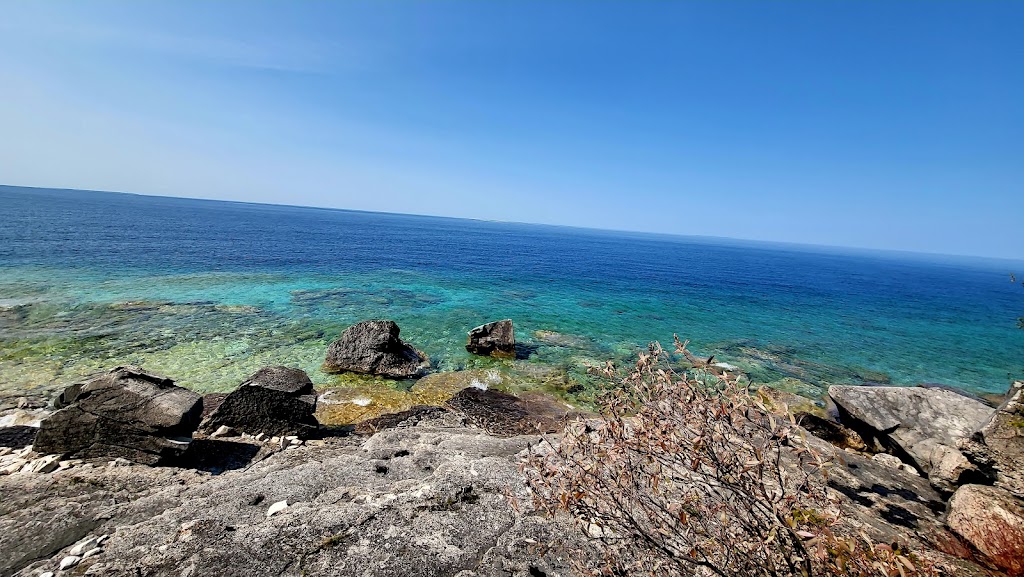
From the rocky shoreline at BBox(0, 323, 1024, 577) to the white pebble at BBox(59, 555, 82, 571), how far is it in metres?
0.02

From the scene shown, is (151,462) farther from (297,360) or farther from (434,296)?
(434,296)

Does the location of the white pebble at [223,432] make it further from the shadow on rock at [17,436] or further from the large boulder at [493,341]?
the large boulder at [493,341]

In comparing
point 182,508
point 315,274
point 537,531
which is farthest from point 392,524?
point 315,274

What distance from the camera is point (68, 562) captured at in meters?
6.09

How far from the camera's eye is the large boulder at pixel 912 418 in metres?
13.5

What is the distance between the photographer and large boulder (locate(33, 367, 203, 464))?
1008cm

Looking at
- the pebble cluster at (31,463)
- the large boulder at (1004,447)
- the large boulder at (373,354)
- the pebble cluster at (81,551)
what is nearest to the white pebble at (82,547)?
the pebble cluster at (81,551)

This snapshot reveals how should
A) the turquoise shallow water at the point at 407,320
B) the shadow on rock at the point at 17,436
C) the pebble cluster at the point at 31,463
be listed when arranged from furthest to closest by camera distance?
1. the turquoise shallow water at the point at 407,320
2. the shadow on rock at the point at 17,436
3. the pebble cluster at the point at 31,463

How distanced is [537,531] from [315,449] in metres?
7.49

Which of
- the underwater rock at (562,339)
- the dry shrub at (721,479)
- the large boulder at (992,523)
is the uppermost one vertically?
the dry shrub at (721,479)

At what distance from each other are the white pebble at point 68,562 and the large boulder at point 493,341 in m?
19.5

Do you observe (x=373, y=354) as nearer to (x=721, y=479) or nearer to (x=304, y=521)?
(x=304, y=521)

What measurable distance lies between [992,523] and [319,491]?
A: 14153 millimetres

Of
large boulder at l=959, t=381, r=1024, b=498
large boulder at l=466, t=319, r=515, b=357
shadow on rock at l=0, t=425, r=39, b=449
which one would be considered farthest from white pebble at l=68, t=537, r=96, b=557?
large boulder at l=959, t=381, r=1024, b=498
